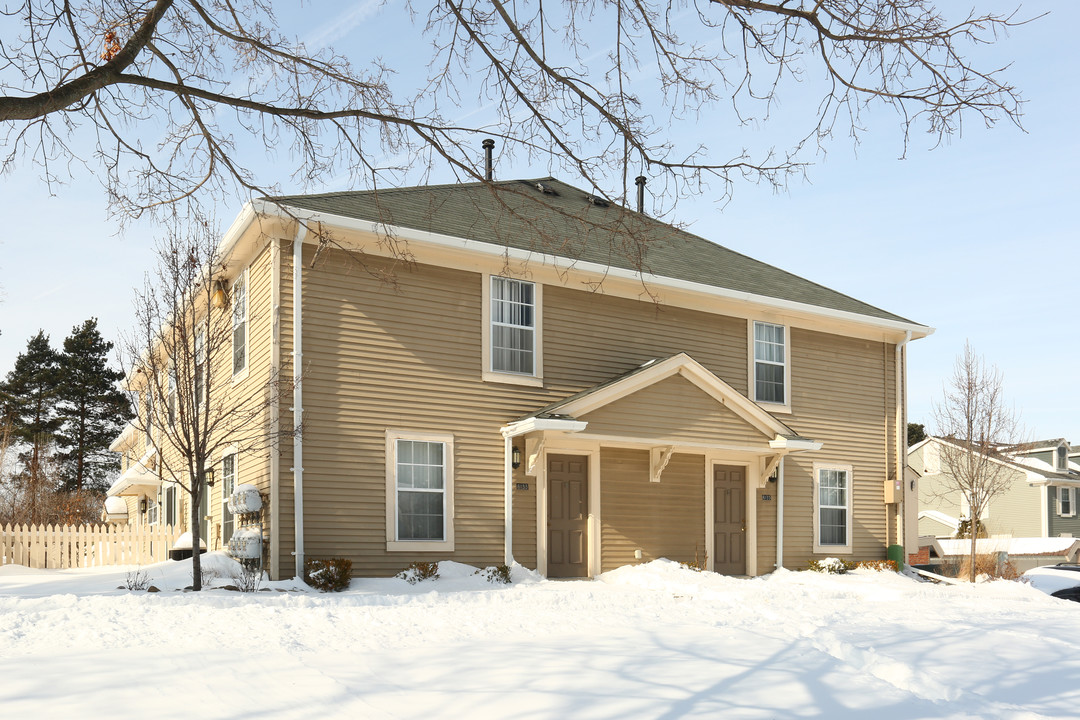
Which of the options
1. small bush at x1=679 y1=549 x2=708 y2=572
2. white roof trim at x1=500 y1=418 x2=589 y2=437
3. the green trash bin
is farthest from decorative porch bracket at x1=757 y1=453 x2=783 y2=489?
white roof trim at x1=500 y1=418 x2=589 y2=437

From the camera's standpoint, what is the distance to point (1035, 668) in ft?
26.9

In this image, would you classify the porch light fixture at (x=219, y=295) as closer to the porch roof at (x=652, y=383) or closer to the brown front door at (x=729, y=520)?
the porch roof at (x=652, y=383)

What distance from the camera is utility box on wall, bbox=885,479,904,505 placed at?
18.7m

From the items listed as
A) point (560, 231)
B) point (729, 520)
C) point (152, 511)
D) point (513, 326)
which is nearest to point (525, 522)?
point (513, 326)

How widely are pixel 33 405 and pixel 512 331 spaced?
111 feet

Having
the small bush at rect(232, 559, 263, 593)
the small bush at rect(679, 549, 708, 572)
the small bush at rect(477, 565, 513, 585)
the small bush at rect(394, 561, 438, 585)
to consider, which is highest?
the small bush at rect(232, 559, 263, 593)

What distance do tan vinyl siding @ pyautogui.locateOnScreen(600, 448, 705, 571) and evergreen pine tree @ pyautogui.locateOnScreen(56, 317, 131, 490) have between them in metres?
31.2

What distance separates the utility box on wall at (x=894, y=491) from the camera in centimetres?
1872

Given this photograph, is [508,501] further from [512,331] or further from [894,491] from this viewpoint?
[894,491]

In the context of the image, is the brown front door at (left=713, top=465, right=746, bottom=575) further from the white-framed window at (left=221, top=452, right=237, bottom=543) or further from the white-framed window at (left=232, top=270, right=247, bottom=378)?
the white-framed window at (left=232, top=270, right=247, bottom=378)

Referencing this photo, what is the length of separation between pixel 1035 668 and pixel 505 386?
8425 millimetres

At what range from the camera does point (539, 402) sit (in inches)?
583

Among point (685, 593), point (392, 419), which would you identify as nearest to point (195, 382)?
point (392, 419)

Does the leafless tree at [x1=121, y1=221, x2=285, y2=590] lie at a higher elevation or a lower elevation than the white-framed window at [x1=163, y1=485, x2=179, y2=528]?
higher
